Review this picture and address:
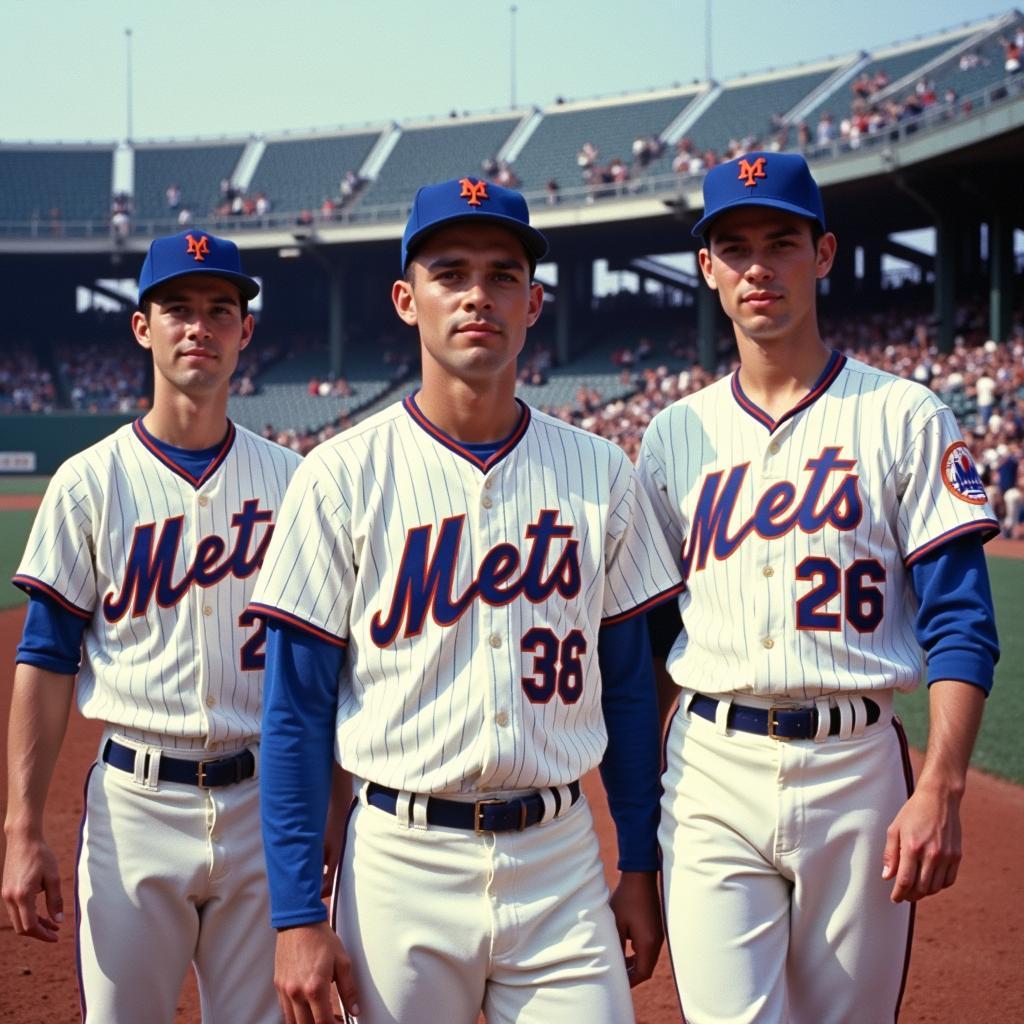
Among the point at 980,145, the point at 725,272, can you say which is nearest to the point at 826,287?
the point at 980,145

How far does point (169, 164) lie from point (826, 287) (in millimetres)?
21117

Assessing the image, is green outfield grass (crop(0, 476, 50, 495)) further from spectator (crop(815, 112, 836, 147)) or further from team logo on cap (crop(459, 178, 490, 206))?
team logo on cap (crop(459, 178, 490, 206))

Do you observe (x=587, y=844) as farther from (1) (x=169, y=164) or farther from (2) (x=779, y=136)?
(1) (x=169, y=164)

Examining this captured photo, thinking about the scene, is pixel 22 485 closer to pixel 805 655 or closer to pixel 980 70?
pixel 980 70

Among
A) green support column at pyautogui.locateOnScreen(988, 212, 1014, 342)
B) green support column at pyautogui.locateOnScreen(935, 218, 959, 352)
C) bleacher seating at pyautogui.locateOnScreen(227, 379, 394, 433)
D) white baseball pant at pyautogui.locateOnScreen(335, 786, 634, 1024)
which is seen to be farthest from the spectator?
white baseball pant at pyautogui.locateOnScreen(335, 786, 634, 1024)

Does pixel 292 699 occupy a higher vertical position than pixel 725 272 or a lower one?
lower

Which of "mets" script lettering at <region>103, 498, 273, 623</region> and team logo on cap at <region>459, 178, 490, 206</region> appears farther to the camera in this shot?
"mets" script lettering at <region>103, 498, 273, 623</region>

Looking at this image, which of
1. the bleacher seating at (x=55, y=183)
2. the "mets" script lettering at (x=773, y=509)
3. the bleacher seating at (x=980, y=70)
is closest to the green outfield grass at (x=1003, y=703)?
the "mets" script lettering at (x=773, y=509)

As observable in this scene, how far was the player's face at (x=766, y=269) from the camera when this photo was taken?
2391mm

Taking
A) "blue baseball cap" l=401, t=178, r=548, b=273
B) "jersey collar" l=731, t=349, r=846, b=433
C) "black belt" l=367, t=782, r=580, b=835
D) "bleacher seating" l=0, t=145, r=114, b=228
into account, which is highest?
"bleacher seating" l=0, t=145, r=114, b=228

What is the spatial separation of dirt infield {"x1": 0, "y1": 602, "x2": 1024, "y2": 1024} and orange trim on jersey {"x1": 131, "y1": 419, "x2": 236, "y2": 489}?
Answer: 1.73 m

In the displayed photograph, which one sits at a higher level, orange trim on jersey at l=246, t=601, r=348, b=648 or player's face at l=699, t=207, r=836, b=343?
player's face at l=699, t=207, r=836, b=343

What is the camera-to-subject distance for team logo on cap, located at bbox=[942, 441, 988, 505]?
226 cm

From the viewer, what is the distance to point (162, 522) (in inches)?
103
